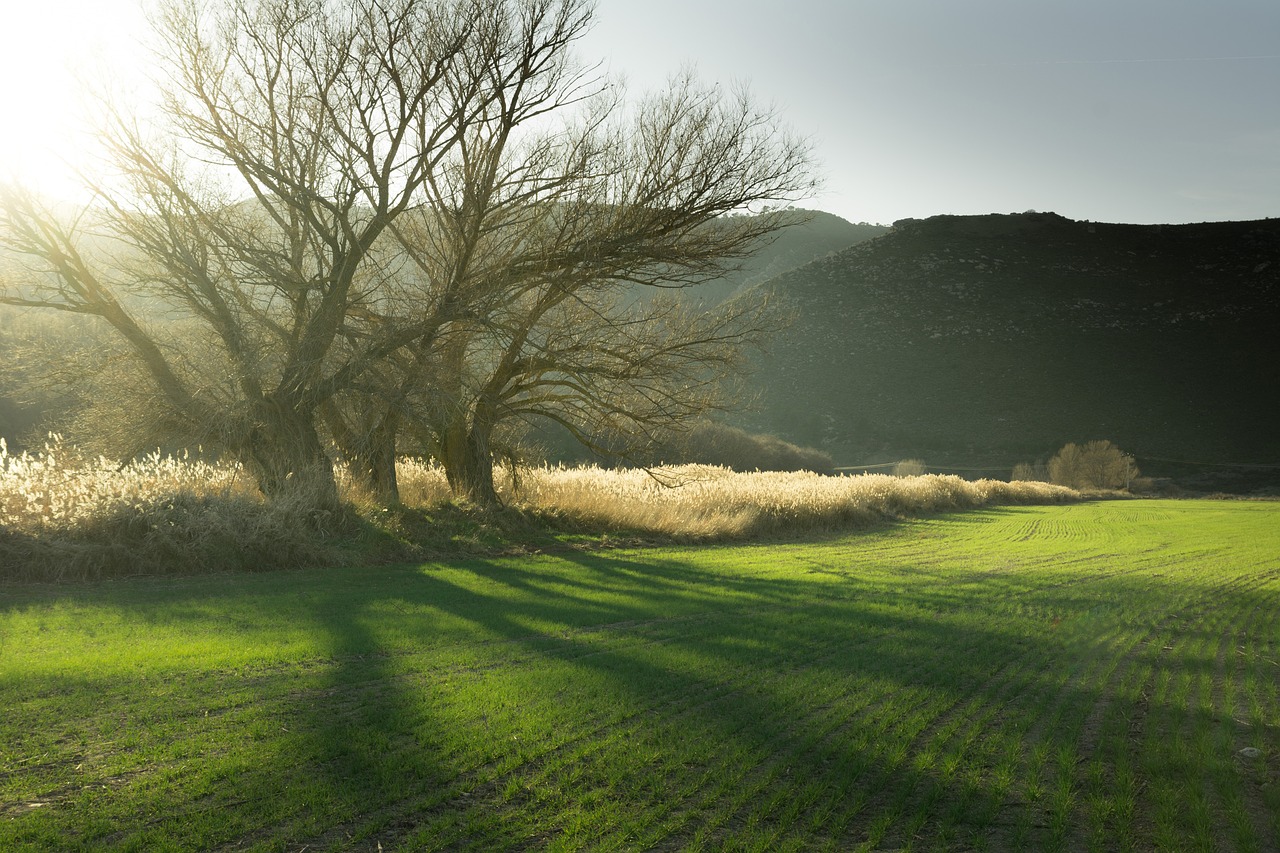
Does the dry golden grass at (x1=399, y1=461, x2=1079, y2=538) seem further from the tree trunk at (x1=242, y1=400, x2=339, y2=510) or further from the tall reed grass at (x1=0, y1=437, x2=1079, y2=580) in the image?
the tree trunk at (x1=242, y1=400, x2=339, y2=510)

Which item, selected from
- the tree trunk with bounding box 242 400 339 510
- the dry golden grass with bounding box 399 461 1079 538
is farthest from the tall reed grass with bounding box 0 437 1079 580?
the tree trunk with bounding box 242 400 339 510

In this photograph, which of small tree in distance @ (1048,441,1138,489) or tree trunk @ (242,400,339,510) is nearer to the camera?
tree trunk @ (242,400,339,510)

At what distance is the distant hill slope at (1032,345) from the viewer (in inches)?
2502

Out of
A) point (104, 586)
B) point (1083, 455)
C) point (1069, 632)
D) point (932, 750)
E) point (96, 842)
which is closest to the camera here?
point (96, 842)

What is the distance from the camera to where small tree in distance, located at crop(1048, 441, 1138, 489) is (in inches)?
2087

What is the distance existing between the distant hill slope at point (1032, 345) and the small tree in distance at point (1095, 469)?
6.60 m

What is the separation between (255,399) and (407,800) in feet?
41.5

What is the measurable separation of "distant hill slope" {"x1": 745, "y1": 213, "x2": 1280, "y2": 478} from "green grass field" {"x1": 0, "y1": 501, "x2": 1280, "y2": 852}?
46778 millimetres

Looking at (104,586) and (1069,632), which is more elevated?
(104,586)

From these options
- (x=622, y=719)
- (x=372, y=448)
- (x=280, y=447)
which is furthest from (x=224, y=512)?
(x=622, y=719)

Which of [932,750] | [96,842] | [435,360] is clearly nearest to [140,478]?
[435,360]

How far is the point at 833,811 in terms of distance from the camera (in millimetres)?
4395

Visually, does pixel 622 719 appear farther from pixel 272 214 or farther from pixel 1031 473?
pixel 1031 473

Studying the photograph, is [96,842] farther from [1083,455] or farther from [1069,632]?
[1083,455]
